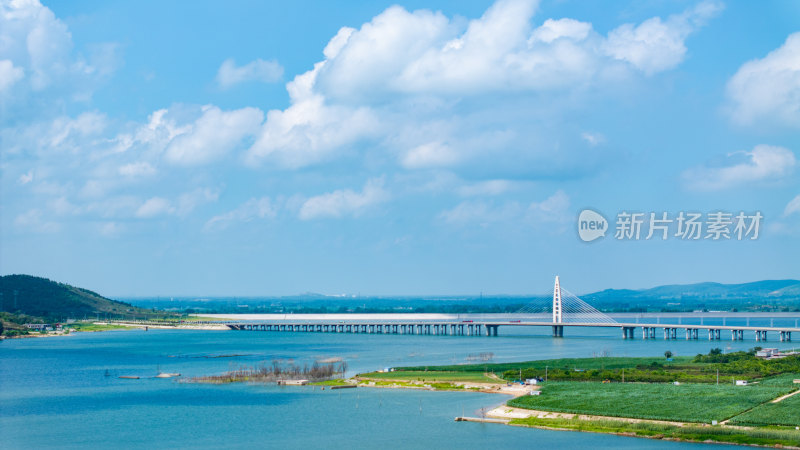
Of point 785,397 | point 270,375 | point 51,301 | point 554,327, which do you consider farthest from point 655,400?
point 51,301

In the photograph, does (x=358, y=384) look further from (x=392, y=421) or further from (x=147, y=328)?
(x=147, y=328)

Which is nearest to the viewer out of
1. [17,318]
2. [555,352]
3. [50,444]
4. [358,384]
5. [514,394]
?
[50,444]

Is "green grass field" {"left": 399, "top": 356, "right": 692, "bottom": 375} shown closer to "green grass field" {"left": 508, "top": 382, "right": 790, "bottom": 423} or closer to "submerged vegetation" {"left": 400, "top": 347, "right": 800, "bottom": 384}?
"submerged vegetation" {"left": 400, "top": 347, "right": 800, "bottom": 384}

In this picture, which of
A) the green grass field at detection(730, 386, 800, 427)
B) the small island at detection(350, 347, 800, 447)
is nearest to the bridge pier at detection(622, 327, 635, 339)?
the small island at detection(350, 347, 800, 447)

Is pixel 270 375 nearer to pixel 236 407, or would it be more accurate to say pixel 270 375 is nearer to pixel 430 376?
pixel 430 376

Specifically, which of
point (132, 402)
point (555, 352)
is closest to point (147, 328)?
point (555, 352)

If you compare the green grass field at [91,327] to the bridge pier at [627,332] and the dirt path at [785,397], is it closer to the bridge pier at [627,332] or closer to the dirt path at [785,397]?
the bridge pier at [627,332]
